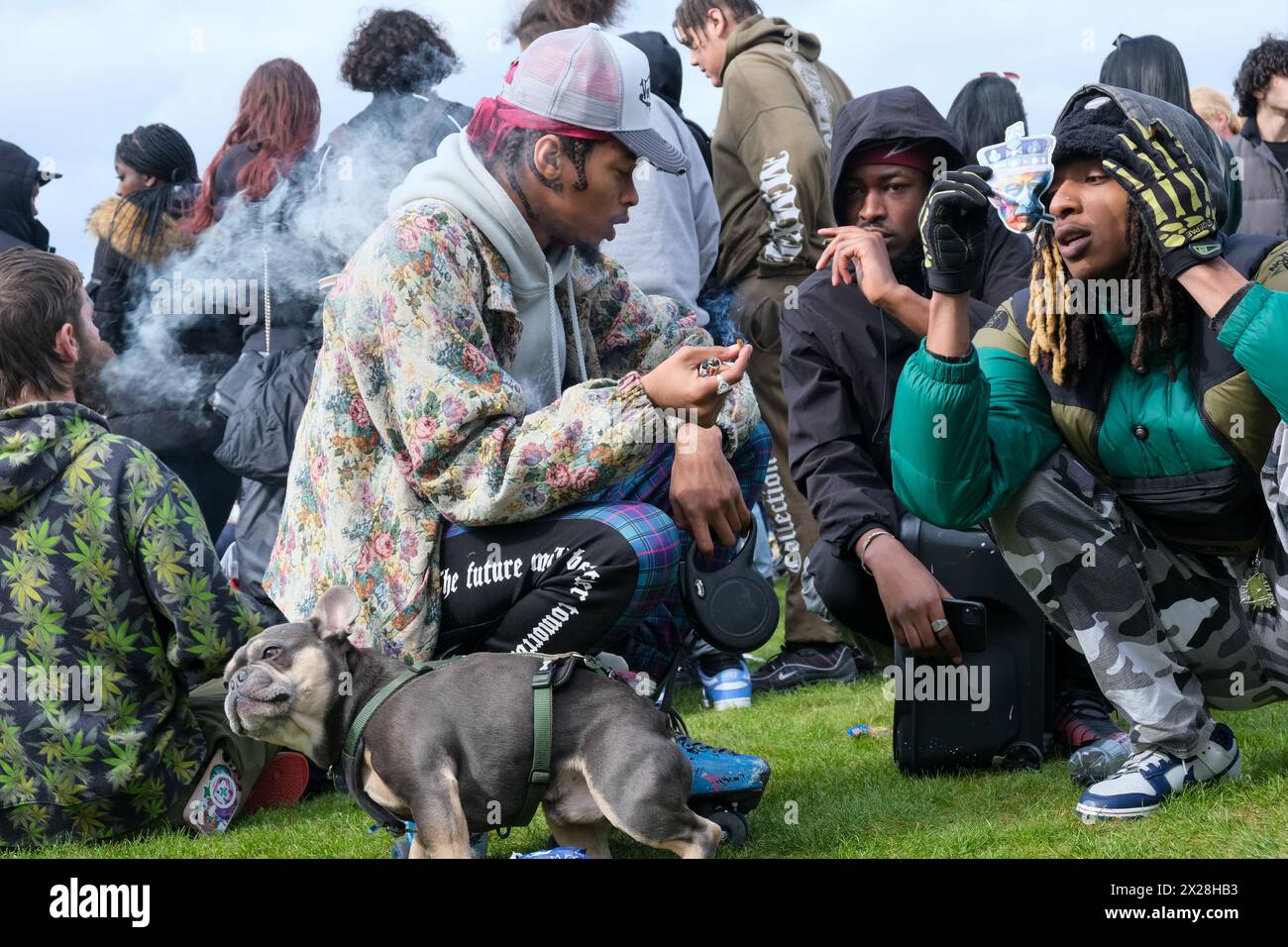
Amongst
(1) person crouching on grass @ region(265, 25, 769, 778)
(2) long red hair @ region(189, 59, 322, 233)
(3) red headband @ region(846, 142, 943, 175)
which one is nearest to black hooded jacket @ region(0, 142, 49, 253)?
(2) long red hair @ region(189, 59, 322, 233)

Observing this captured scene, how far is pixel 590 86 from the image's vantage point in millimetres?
3387

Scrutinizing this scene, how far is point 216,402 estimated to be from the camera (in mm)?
5707

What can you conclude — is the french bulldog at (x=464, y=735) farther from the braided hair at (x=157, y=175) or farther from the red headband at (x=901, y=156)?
the braided hair at (x=157, y=175)

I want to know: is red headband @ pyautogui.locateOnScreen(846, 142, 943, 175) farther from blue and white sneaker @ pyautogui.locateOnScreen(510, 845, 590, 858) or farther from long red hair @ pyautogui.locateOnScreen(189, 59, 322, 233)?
long red hair @ pyautogui.locateOnScreen(189, 59, 322, 233)

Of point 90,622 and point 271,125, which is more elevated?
point 271,125

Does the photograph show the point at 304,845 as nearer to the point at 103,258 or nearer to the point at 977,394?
the point at 977,394

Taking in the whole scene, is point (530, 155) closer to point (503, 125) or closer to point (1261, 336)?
point (503, 125)

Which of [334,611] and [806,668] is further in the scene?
[806,668]

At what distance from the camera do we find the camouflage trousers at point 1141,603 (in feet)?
10.8

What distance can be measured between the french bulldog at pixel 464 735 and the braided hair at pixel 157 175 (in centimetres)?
374

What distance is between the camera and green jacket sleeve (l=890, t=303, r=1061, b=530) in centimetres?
309

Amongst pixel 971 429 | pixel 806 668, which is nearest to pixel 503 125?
pixel 971 429

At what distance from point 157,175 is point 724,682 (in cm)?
360

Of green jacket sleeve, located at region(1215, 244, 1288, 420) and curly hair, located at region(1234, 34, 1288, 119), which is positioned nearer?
green jacket sleeve, located at region(1215, 244, 1288, 420)
